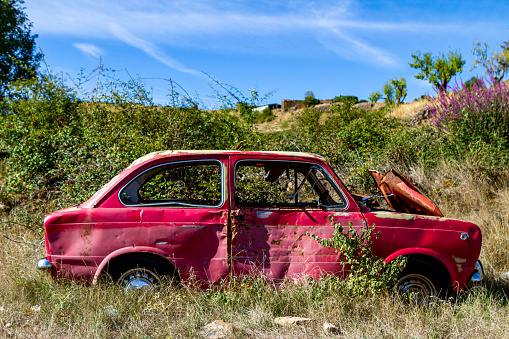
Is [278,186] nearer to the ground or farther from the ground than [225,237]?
farther from the ground

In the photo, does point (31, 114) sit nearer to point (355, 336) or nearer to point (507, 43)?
point (355, 336)

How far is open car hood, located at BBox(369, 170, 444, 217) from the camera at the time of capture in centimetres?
412

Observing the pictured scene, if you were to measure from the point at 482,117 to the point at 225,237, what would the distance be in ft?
25.7

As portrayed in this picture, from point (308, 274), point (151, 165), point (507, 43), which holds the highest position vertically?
point (507, 43)

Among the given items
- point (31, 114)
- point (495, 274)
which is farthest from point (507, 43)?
point (31, 114)

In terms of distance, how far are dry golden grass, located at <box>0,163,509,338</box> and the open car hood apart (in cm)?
90

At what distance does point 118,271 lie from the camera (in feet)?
12.0

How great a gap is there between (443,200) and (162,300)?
6265 millimetres

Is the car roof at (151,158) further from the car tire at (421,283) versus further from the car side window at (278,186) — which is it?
the car tire at (421,283)

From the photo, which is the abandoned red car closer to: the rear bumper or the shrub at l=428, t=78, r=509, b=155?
the rear bumper

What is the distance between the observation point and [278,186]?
5840 mm

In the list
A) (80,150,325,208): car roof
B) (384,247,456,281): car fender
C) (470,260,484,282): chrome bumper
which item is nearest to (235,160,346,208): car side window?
(80,150,325,208): car roof

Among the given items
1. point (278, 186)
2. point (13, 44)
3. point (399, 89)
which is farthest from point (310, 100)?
point (278, 186)

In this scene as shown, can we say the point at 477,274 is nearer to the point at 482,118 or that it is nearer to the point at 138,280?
the point at 138,280
